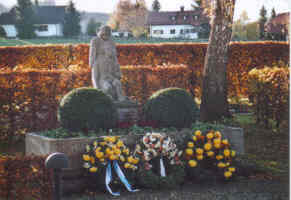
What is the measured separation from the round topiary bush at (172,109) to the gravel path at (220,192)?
1.38 metres

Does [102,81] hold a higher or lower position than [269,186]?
higher

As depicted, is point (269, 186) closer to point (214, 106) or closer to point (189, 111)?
point (189, 111)

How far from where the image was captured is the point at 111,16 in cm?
1110

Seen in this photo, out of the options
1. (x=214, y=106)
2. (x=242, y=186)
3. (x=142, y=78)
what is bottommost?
(x=242, y=186)

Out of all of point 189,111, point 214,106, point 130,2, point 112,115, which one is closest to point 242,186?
point 189,111

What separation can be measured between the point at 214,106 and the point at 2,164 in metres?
6.99

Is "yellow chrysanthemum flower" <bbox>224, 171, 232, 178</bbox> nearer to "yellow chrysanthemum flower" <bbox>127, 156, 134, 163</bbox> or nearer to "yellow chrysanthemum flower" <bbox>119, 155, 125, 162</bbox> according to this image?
"yellow chrysanthemum flower" <bbox>127, 156, 134, 163</bbox>

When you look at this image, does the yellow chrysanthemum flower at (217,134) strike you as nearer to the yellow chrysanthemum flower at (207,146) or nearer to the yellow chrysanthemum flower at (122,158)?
the yellow chrysanthemum flower at (207,146)

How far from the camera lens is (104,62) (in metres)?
9.03

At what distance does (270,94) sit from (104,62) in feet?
14.1

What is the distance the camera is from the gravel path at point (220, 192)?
6.63 m

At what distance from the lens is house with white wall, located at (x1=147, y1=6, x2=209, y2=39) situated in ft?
36.8

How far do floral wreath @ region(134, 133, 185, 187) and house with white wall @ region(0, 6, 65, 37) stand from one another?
13.3ft

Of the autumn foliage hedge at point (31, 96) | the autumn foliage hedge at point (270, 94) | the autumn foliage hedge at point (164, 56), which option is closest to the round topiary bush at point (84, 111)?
the autumn foliage hedge at point (31, 96)
